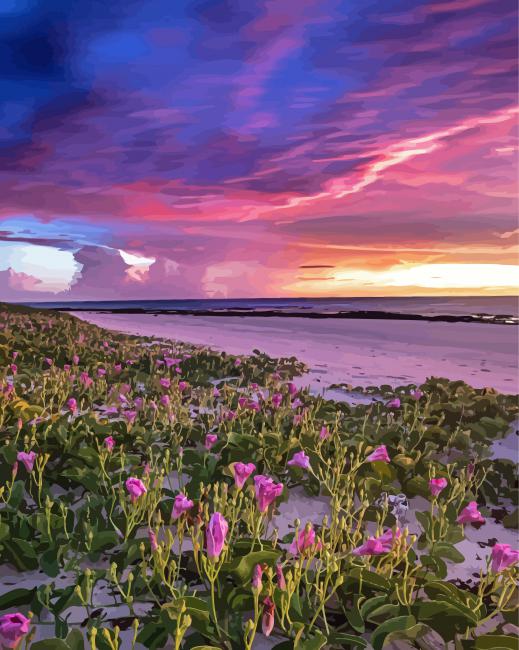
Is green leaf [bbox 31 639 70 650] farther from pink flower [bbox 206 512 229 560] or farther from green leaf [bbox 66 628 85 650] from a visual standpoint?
pink flower [bbox 206 512 229 560]

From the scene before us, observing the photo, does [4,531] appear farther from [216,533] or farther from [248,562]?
[216,533]

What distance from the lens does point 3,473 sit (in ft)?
16.1

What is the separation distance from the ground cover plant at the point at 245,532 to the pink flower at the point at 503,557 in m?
0.01

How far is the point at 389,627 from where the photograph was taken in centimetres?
297

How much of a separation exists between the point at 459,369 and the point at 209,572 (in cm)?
1477

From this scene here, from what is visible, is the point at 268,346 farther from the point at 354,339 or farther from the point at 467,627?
the point at 467,627

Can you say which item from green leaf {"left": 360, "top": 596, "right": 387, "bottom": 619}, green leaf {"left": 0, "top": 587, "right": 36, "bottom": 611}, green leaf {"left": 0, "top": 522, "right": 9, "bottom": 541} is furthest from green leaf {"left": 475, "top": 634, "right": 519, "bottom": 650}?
green leaf {"left": 0, "top": 522, "right": 9, "bottom": 541}

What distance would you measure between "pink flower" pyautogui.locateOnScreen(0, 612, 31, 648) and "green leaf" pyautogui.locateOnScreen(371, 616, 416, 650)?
1680 millimetres

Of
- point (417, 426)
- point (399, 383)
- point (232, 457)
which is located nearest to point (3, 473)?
point (232, 457)

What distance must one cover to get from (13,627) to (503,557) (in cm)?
241

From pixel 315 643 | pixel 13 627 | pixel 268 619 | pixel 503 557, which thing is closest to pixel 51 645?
pixel 13 627

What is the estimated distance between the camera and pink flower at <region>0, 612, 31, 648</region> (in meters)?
2.18

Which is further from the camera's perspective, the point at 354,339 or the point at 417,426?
the point at 354,339

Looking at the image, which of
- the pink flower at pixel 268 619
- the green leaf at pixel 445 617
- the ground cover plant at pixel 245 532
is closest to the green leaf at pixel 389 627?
the ground cover plant at pixel 245 532
